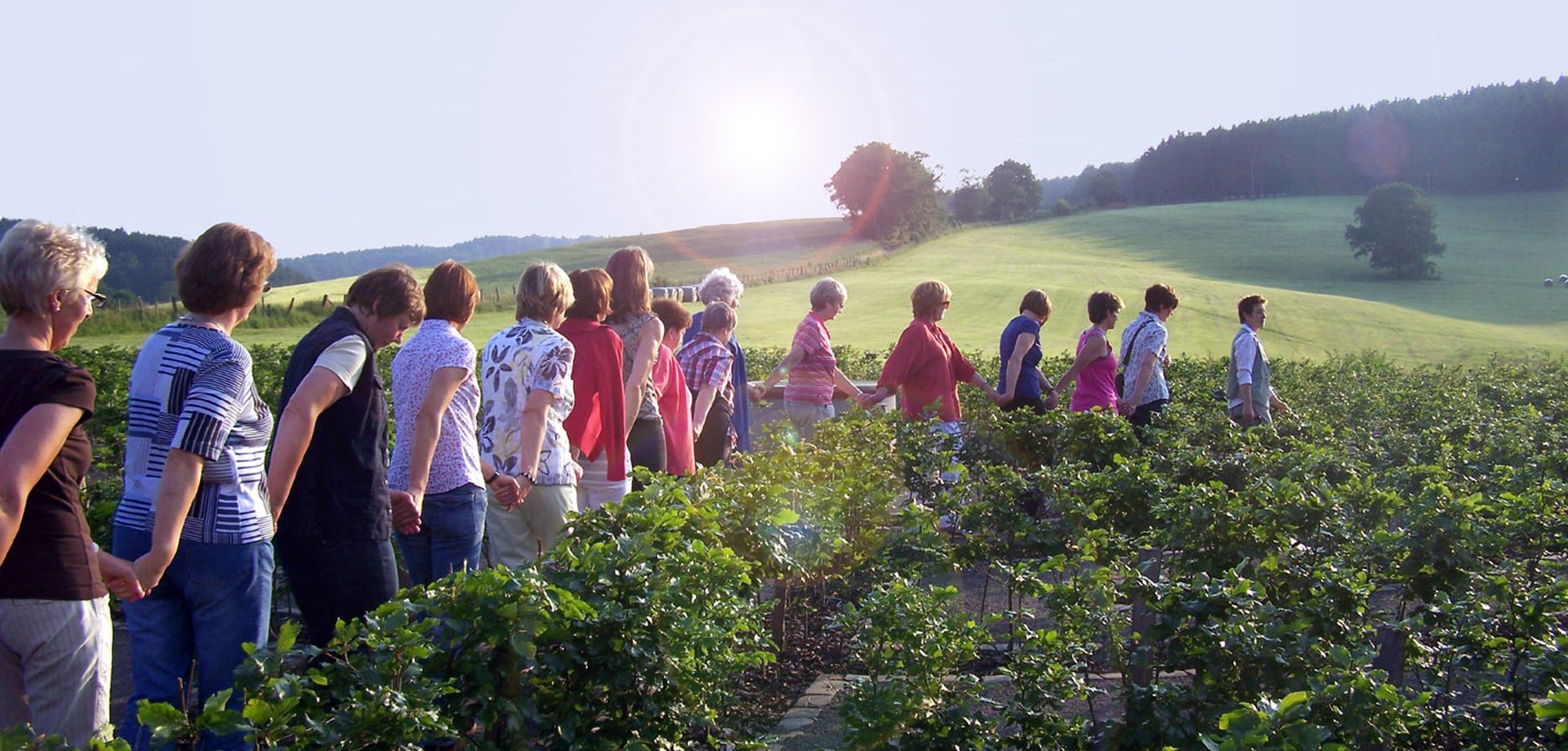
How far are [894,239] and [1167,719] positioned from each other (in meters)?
75.5

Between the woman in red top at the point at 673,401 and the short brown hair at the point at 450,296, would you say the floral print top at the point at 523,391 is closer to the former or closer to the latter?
the short brown hair at the point at 450,296

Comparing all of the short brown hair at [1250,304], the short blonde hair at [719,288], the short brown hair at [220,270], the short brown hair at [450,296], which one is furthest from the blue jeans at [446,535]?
the short brown hair at [1250,304]

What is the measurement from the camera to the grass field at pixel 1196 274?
36312 millimetres

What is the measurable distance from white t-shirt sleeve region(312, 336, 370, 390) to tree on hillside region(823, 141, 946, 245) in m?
77.5

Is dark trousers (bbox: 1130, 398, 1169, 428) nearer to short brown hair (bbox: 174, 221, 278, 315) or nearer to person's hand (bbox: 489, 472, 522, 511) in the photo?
person's hand (bbox: 489, 472, 522, 511)

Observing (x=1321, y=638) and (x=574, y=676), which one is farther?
(x=1321, y=638)

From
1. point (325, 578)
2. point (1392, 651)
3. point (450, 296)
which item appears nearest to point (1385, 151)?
point (1392, 651)

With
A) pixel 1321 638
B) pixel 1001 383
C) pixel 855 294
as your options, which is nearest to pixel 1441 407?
pixel 1001 383

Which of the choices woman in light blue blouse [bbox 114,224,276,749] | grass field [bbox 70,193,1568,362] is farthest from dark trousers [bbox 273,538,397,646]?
grass field [bbox 70,193,1568,362]

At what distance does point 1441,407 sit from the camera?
11.0 metres

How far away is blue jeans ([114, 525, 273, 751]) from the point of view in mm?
3291

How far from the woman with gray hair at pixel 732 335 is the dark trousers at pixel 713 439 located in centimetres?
17

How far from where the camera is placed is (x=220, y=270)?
10.7 ft

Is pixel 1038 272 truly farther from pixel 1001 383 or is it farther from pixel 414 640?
pixel 414 640
